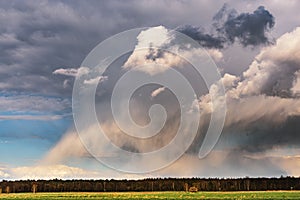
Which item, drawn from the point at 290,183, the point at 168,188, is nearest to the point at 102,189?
the point at 168,188

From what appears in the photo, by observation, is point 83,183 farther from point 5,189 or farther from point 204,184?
point 204,184

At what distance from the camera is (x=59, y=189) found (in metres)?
128

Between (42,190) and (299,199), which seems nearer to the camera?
(299,199)

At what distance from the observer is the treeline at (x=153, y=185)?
11494 cm

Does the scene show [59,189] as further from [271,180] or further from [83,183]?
[271,180]

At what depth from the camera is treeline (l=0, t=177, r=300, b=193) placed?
114938mm

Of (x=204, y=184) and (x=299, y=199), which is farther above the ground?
(x=204, y=184)

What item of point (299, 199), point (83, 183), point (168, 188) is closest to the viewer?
point (299, 199)

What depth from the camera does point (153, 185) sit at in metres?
124

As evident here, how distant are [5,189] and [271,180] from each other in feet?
218

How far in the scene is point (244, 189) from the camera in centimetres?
11362

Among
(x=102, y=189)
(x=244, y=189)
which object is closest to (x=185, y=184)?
(x=244, y=189)

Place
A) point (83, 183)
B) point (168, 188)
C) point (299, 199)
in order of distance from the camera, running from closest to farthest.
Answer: point (299, 199)
point (168, 188)
point (83, 183)

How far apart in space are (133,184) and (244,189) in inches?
1114
